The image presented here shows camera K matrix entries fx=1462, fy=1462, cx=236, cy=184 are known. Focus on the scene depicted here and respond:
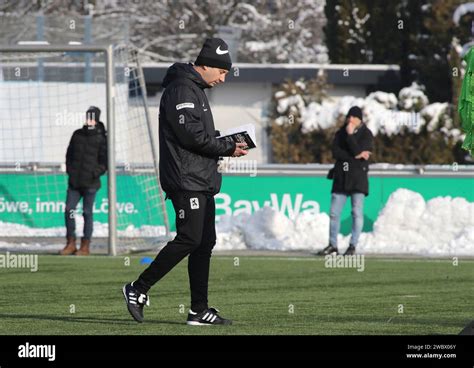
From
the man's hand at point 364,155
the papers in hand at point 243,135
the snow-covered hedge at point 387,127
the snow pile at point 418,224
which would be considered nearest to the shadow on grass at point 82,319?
the papers in hand at point 243,135

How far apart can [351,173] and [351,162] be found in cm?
17

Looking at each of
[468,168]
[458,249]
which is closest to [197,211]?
[458,249]

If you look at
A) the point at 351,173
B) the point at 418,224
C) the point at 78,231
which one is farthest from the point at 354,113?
the point at 78,231

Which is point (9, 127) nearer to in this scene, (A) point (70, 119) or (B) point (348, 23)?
(A) point (70, 119)

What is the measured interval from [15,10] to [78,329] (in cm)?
3415

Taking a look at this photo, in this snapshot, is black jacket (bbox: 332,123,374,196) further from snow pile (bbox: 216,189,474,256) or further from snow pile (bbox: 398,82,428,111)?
snow pile (bbox: 398,82,428,111)

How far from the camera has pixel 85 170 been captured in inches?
781

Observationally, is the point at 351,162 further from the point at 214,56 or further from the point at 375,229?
the point at 214,56

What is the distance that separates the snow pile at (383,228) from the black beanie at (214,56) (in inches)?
413

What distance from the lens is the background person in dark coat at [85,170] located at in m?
19.8

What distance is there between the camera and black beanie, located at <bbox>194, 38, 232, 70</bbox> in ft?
34.6

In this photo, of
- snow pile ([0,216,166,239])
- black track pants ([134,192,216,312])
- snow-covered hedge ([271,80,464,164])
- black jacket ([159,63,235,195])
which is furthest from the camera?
snow-covered hedge ([271,80,464,164])
